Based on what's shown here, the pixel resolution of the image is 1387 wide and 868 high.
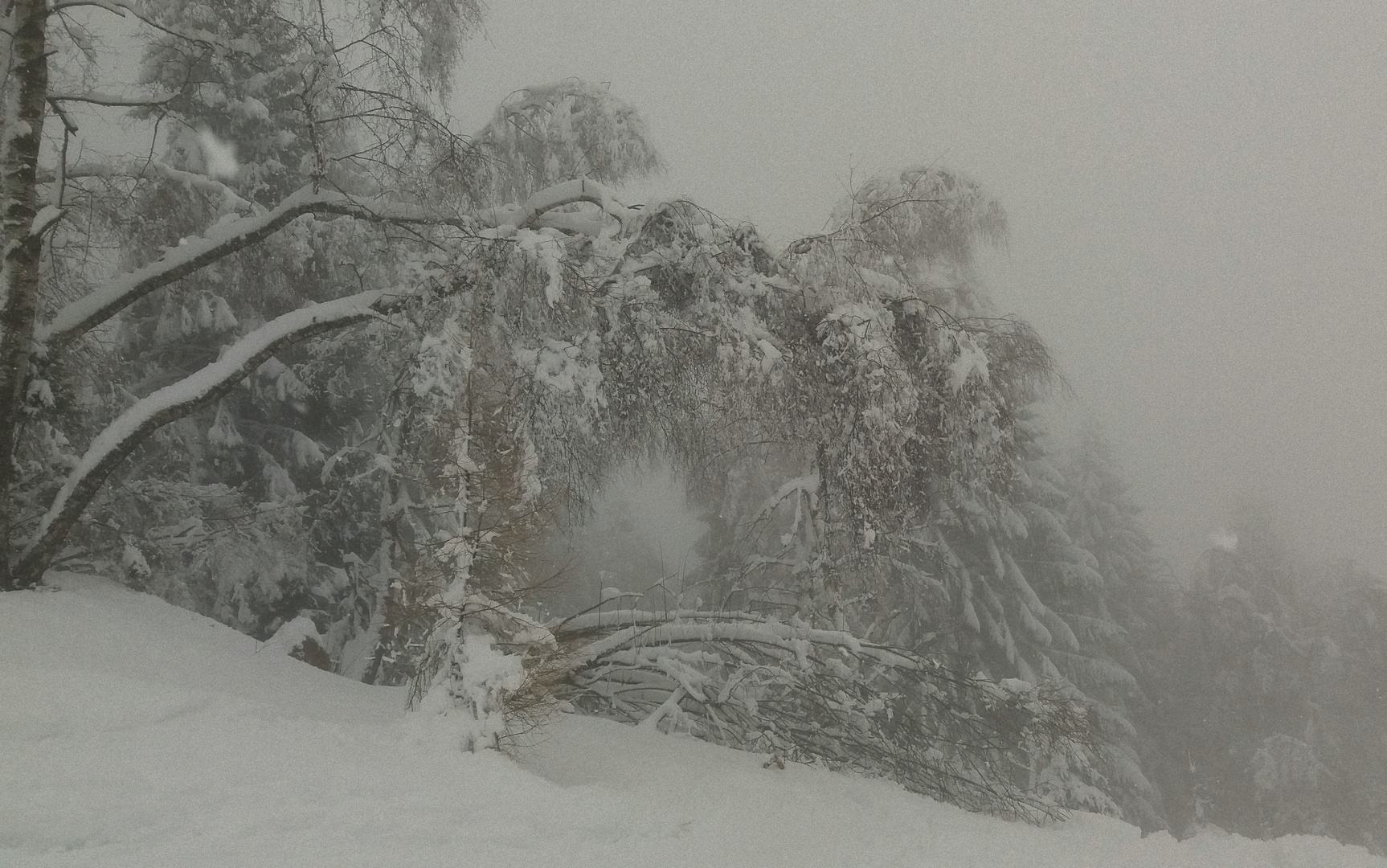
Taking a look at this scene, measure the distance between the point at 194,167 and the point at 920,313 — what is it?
922 cm

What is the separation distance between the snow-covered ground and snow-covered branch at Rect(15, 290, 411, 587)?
0.47 m

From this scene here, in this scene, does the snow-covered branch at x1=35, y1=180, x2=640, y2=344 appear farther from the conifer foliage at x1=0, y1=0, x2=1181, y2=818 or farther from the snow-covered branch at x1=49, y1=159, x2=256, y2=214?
the snow-covered branch at x1=49, y1=159, x2=256, y2=214

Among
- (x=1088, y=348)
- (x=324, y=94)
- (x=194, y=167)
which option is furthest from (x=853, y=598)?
(x=1088, y=348)

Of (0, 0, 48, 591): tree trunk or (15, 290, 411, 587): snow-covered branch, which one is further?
(15, 290, 411, 587): snow-covered branch

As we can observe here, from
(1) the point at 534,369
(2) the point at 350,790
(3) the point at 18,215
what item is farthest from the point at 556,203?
(2) the point at 350,790

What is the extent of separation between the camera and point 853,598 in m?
8.32

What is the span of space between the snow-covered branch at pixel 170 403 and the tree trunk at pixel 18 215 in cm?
22

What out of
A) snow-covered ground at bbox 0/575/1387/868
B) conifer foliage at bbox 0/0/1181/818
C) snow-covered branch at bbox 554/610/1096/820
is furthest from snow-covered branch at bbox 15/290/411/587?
snow-covered branch at bbox 554/610/1096/820

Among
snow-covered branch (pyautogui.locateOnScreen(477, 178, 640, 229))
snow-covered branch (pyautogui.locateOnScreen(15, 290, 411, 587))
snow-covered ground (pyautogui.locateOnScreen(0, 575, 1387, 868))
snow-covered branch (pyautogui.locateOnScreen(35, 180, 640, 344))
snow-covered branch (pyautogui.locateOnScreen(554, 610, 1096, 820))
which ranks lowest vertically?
snow-covered ground (pyautogui.locateOnScreen(0, 575, 1387, 868))

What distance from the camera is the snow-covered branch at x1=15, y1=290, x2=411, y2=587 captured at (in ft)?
16.3

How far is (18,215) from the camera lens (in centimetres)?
470

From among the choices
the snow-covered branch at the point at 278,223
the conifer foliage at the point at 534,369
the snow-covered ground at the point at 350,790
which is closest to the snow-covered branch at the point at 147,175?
the conifer foliage at the point at 534,369

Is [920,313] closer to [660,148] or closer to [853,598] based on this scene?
[660,148]

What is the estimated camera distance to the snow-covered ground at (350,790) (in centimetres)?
244
